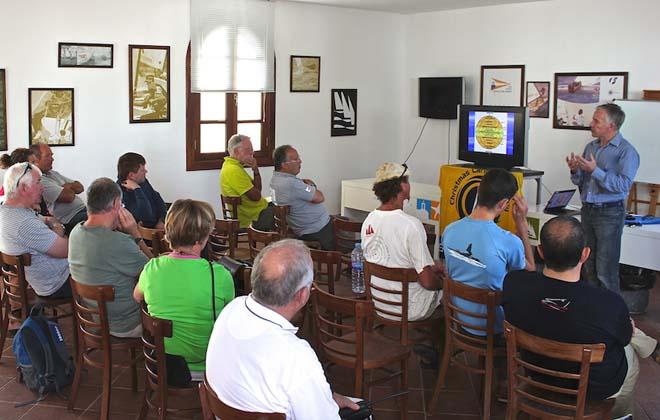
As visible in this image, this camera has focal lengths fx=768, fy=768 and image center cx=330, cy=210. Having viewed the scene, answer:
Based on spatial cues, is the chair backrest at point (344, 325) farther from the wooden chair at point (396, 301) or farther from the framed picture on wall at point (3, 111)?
the framed picture on wall at point (3, 111)

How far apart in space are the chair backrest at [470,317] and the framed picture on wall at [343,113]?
6.36m

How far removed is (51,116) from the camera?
307 inches

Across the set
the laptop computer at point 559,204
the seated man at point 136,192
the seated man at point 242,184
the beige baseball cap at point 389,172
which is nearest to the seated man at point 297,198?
the seated man at point 242,184

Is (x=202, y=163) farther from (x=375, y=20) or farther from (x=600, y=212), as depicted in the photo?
(x=600, y=212)

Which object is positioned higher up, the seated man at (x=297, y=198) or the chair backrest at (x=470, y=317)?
the seated man at (x=297, y=198)

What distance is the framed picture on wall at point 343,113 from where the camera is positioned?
33.7 feet

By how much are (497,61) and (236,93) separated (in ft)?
10.7

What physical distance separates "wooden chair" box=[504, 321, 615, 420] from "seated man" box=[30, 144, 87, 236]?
435 cm

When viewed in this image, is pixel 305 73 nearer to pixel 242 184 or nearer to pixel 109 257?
pixel 242 184

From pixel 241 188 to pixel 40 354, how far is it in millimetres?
3051

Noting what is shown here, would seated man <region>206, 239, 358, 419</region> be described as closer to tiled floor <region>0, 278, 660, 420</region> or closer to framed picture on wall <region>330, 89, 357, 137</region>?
tiled floor <region>0, 278, 660, 420</region>

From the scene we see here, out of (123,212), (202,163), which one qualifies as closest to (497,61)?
(202,163)

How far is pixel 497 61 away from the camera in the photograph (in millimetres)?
9578

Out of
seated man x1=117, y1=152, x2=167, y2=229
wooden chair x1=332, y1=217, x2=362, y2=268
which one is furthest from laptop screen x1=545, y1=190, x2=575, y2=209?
seated man x1=117, y1=152, x2=167, y2=229
